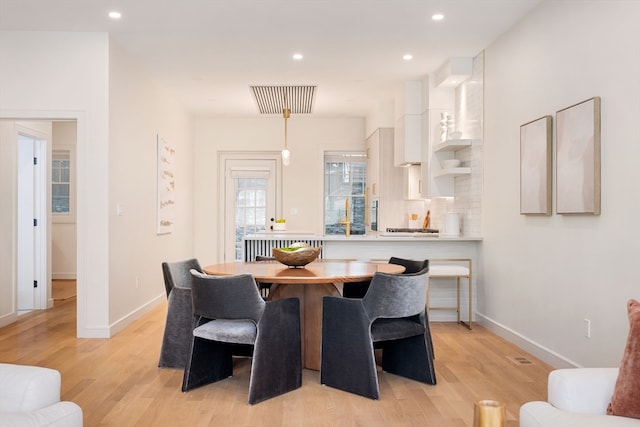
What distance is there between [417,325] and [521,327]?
153 cm

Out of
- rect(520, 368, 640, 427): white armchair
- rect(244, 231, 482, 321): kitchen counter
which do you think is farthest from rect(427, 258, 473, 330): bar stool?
rect(520, 368, 640, 427): white armchair

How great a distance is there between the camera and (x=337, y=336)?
327cm

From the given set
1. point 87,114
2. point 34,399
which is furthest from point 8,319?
point 34,399

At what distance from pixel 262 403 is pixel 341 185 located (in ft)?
20.6

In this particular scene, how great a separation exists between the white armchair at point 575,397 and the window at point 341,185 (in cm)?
708

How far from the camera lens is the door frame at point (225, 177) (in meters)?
9.09

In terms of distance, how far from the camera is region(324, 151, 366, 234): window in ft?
29.7

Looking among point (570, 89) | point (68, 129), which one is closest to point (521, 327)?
point (570, 89)

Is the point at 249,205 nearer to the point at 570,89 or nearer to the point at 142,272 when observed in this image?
the point at 142,272

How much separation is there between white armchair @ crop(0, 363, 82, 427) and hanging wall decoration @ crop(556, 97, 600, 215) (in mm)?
2990

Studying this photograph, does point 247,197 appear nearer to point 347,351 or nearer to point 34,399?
point 347,351

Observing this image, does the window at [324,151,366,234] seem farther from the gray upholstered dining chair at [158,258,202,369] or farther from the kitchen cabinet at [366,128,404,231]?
the gray upholstered dining chair at [158,258,202,369]

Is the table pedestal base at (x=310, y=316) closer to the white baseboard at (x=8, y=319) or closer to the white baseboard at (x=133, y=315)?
the white baseboard at (x=133, y=315)

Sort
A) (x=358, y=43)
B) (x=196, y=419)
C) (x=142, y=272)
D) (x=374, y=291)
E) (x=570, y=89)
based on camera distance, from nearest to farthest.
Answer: (x=196, y=419) < (x=374, y=291) < (x=570, y=89) < (x=358, y=43) < (x=142, y=272)
